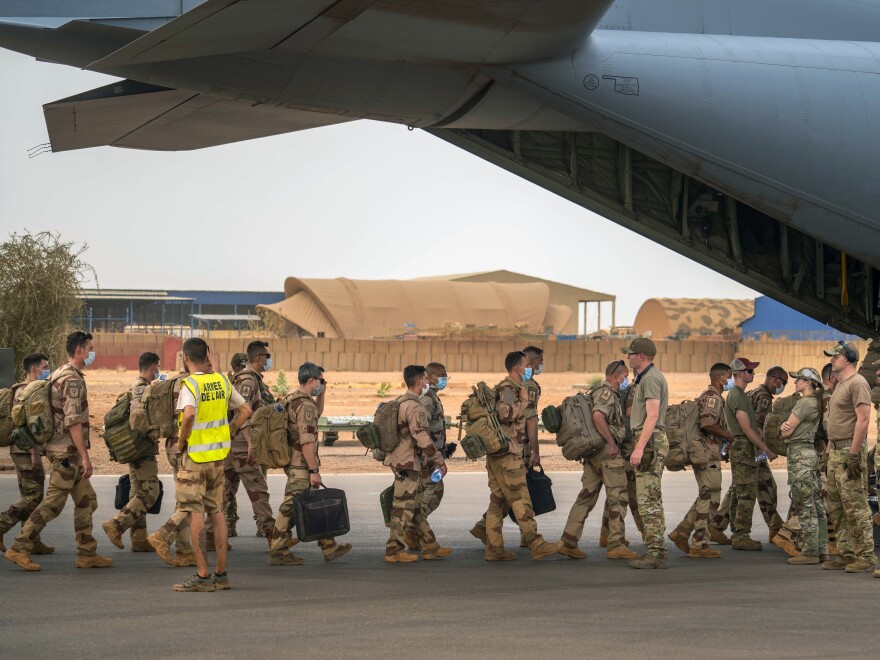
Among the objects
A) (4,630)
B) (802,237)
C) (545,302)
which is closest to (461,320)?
(545,302)

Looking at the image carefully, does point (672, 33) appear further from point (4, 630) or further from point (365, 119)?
point (4, 630)

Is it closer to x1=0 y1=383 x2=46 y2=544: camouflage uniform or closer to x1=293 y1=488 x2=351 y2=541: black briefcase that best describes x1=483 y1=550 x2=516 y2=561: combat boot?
x1=293 y1=488 x2=351 y2=541: black briefcase

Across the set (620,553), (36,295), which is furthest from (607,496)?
(36,295)

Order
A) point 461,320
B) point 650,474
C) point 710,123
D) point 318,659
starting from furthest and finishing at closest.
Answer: point 461,320 < point 710,123 < point 650,474 < point 318,659

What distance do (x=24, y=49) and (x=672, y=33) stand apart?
609cm

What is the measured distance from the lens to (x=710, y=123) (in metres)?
10.8

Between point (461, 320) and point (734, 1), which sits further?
point (461, 320)

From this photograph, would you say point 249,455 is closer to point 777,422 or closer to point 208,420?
point 208,420

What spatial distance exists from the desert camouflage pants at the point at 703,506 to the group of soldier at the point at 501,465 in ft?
0.04

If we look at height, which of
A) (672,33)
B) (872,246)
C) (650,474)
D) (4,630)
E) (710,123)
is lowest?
(4,630)

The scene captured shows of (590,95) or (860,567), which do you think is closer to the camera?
(860,567)

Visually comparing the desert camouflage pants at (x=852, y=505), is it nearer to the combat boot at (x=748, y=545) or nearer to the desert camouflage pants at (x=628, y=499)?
the combat boot at (x=748, y=545)

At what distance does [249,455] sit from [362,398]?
26.7 m

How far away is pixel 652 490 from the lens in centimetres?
915
